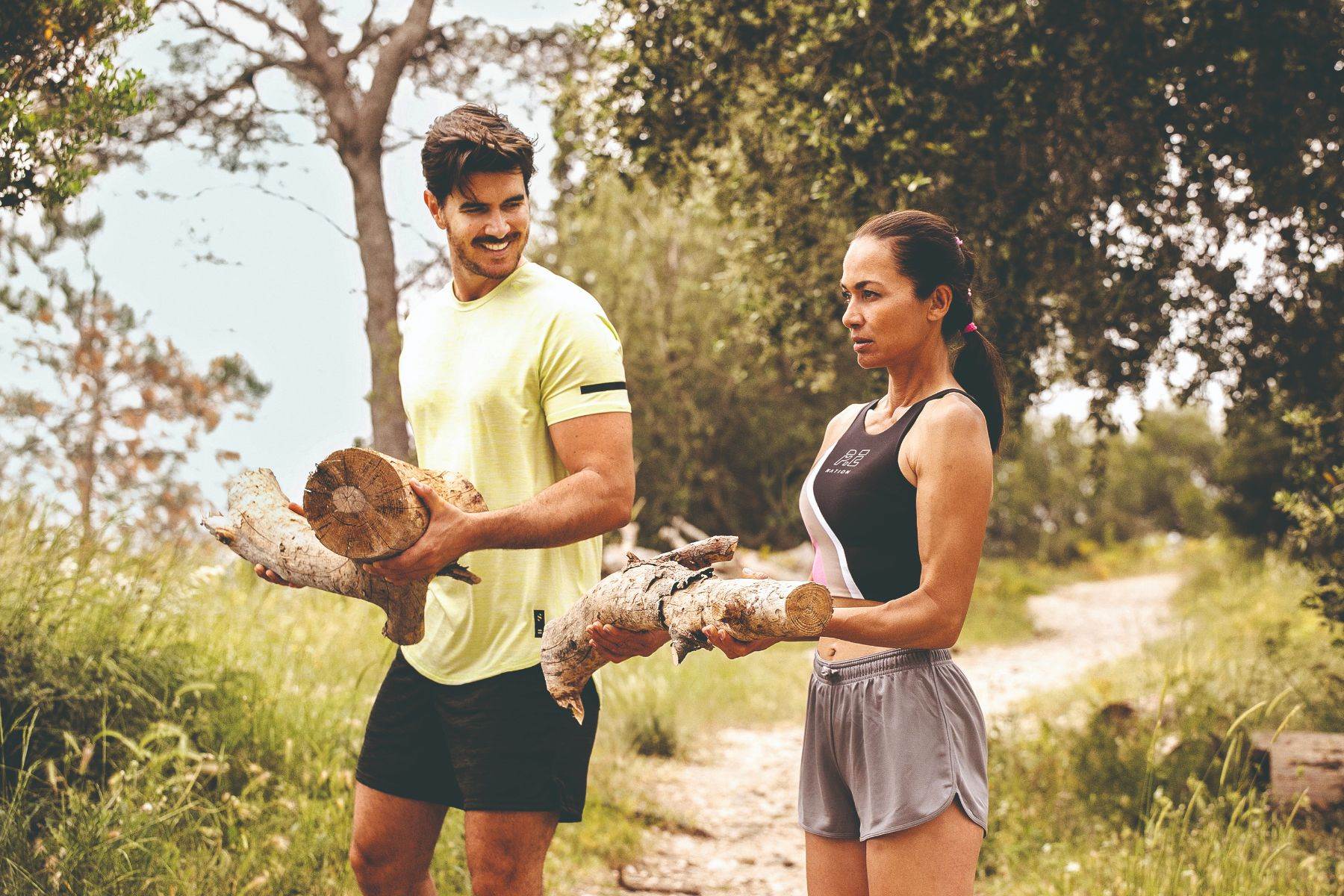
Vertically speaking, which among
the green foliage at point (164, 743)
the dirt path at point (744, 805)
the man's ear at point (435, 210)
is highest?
the man's ear at point (435, 210)

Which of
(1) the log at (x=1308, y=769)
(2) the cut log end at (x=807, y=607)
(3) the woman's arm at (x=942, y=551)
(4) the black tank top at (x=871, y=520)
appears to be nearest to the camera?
(2) the cut log end at (x=807, y=607)

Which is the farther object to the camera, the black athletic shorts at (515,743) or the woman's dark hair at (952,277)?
the black athletic shorts at (515,743)

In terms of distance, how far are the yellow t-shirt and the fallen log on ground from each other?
10cm

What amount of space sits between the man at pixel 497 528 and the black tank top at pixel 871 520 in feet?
1.58

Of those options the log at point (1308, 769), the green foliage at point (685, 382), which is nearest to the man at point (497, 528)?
the log at point (1308, 769)

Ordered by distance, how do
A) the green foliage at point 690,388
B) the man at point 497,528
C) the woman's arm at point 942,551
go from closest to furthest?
the woman's arm at point 942,551, the man at point 497,528, the green foliage at point 690,388

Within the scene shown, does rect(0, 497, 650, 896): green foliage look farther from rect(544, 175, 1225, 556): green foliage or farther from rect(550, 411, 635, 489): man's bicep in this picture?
rect(544, 175, 1225, 556): green foliage

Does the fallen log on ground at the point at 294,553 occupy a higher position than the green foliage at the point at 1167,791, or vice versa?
the fallen log on ground at the point at 294,553

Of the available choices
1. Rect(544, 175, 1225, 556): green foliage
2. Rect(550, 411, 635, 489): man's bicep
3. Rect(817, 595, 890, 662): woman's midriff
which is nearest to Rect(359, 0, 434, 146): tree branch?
Rect(544, 175, 1225, 556): green foliage

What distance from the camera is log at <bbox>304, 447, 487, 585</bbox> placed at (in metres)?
2.31

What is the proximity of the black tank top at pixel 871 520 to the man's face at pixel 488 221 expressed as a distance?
0.95m

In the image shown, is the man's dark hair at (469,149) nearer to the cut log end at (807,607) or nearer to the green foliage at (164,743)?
the cut log end at (807,607)

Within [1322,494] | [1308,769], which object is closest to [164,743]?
[1308,769]

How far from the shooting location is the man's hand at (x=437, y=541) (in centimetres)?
234
